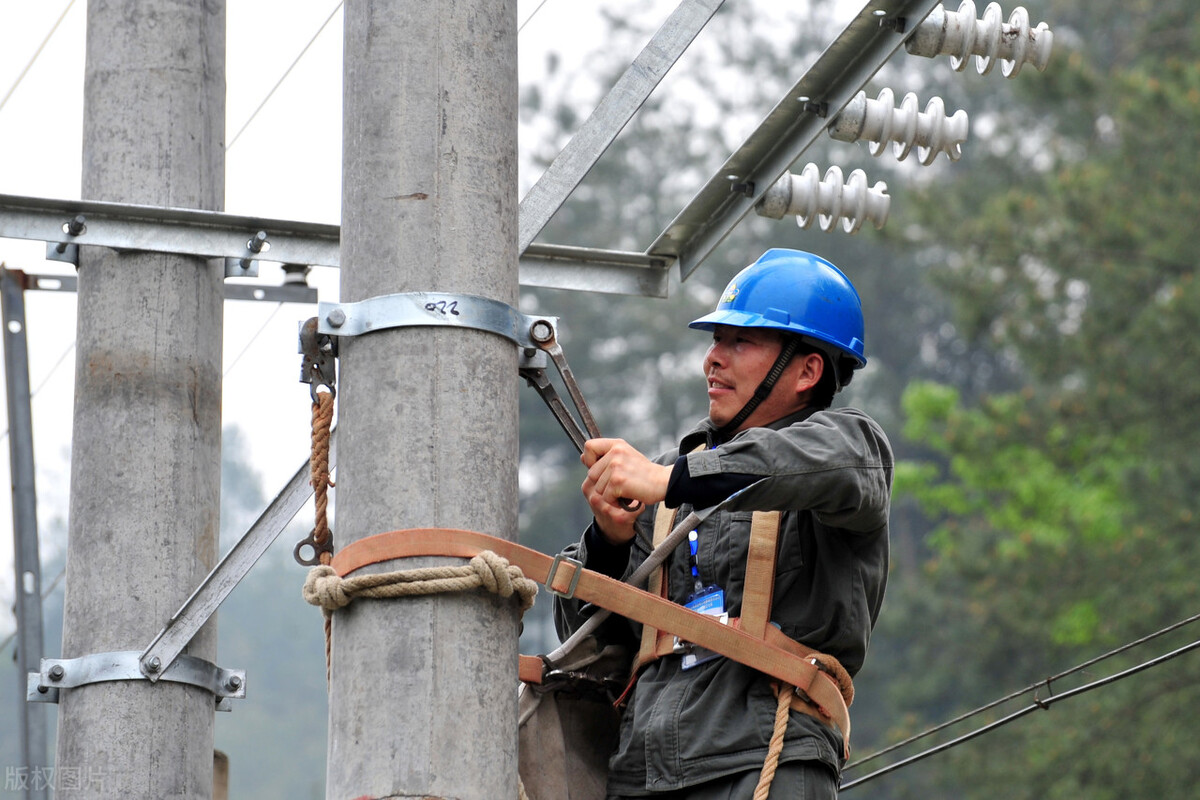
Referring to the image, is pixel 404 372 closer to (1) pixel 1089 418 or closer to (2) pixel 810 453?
(2) pixel 810 453

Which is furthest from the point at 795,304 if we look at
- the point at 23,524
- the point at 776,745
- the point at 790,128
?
the point at 23,524

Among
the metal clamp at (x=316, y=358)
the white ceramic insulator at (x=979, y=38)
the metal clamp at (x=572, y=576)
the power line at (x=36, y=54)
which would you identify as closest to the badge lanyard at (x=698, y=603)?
the metal clamp at (x=572, y=576)

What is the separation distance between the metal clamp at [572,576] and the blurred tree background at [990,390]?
13.4 ft

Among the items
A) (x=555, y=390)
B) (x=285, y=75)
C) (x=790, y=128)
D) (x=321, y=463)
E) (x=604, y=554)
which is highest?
(x=285, y=75)

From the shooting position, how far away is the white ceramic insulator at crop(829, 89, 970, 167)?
14.5 ft

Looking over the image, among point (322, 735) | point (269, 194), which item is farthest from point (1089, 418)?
point (322, 735)

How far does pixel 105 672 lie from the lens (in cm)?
458

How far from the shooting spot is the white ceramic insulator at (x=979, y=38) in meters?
4.23

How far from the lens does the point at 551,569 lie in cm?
338

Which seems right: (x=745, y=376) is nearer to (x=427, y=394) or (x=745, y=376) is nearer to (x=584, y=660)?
(x=584, y=660)

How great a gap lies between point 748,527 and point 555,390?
0.56 meters

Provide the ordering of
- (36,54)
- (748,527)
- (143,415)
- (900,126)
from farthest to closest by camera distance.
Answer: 1. (36,54)
2. (143,415)
3. (900,126)
4. (748,527)

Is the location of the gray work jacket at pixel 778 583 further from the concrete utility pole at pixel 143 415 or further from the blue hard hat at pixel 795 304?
the concrete utility pole at pixel 143 415

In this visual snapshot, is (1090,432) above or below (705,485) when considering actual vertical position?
above
